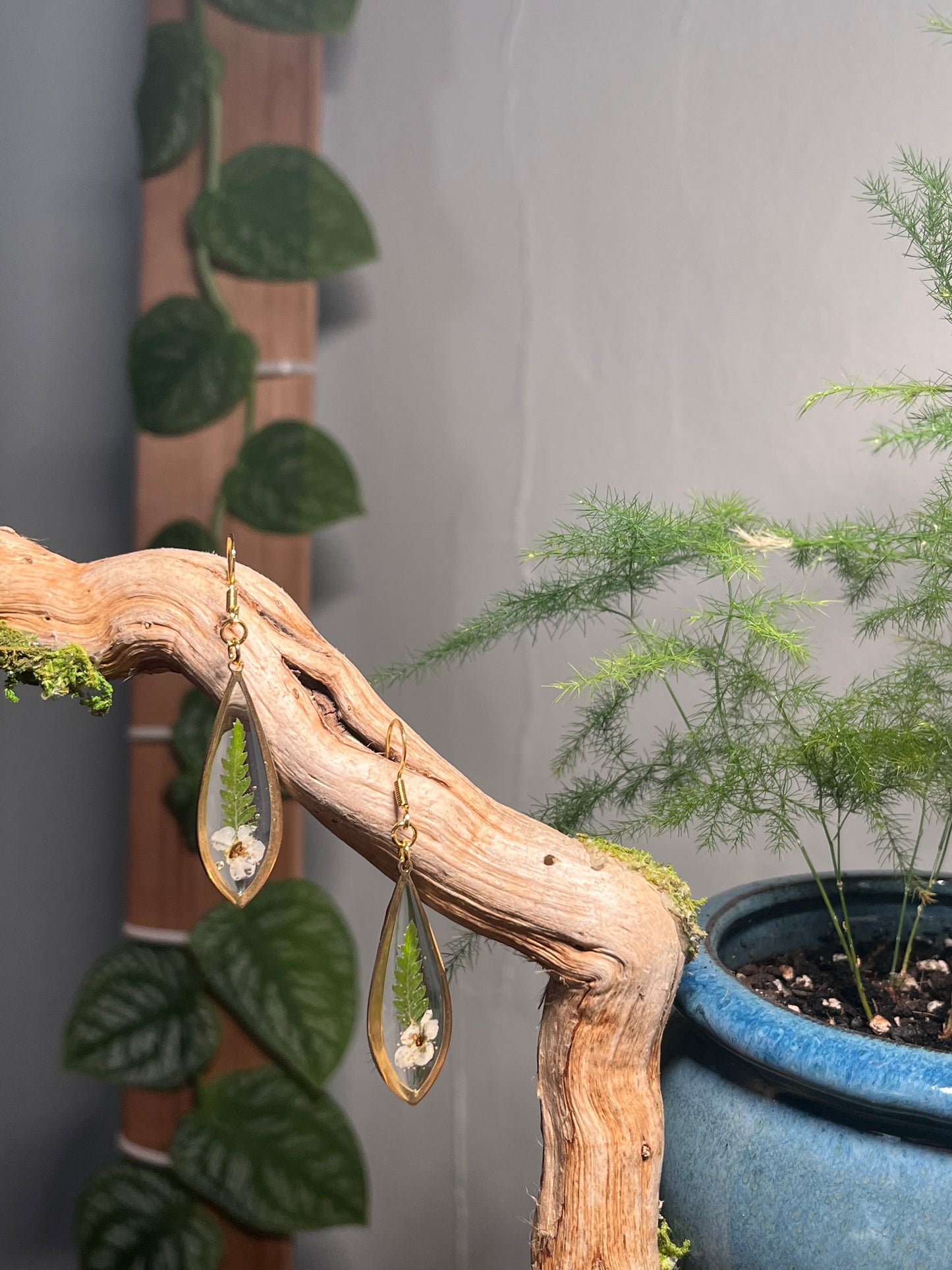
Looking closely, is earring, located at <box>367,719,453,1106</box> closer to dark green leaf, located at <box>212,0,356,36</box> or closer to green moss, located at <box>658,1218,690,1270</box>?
green moss, located at <box>658,1218,690,1270</box>

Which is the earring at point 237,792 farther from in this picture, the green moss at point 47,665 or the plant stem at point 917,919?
the plant stem at point 917,919

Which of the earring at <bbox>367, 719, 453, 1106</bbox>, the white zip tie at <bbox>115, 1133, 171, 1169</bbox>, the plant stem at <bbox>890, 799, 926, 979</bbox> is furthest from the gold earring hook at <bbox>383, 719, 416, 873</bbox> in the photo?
the white zip tie at <bbox>115, 1133, 171, 1169</bbox>

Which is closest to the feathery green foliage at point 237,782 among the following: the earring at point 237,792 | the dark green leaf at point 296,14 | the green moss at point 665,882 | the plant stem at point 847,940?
the earring at point 237,792

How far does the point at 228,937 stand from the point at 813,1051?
0.60 metres

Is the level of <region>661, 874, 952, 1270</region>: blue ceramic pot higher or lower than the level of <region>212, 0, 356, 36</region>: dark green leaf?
lower

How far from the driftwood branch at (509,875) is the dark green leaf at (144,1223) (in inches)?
22.9

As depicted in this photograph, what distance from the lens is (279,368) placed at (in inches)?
33.9

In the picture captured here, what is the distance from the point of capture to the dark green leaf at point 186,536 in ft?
2.77

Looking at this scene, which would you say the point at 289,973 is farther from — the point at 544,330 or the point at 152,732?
the point at 544,330

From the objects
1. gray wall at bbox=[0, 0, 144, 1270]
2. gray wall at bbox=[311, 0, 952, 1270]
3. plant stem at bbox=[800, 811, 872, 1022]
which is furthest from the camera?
gray wall at bbox=[0, 0, 144, 1270]

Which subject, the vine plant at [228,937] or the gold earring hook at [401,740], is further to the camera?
the vine plant at [228,937]

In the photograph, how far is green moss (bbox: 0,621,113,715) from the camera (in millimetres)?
423

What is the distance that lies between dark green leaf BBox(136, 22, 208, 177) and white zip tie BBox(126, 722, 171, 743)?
1.50ft

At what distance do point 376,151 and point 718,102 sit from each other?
311 millimetres
